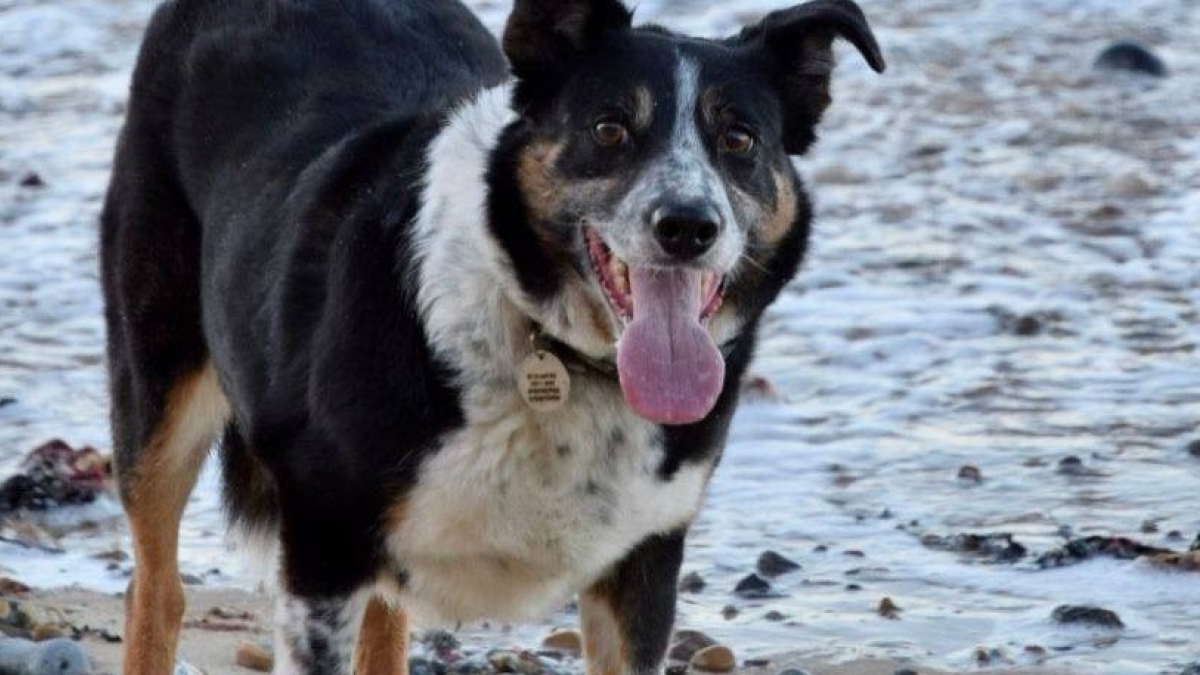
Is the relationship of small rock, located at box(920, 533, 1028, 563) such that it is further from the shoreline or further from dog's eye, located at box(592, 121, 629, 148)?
dog's eye, located at box(592, 121, 629, 148)

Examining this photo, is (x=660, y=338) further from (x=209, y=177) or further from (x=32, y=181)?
(x=32, y=181)

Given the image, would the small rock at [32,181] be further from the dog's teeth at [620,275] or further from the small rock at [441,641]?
the dog's teeth at [620,275]

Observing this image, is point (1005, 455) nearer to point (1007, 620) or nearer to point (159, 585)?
point (1007, 620)

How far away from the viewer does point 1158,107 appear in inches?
502

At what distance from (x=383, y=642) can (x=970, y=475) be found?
2.35 metres

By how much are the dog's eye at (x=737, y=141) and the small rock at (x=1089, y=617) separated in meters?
2.01

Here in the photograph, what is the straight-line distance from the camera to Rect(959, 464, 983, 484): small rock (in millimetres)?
7762

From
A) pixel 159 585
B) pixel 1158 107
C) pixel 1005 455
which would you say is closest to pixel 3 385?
pixel 159 585

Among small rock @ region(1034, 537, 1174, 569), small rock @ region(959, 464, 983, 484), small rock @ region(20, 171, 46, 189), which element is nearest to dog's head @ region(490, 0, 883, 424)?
small rock @ region(1034, 537, 1174, 569)

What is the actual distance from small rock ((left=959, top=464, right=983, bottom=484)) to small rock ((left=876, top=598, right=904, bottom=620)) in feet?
3.77

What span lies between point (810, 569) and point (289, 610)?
2198 millimetres

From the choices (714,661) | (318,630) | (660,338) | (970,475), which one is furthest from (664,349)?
(970,475)

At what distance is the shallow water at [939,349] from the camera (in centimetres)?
679

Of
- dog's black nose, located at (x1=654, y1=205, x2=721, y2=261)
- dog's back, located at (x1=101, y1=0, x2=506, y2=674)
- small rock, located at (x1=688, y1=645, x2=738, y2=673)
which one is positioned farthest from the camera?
small rock, located at (x1=688, y1=645, x2=738, y2=673)
